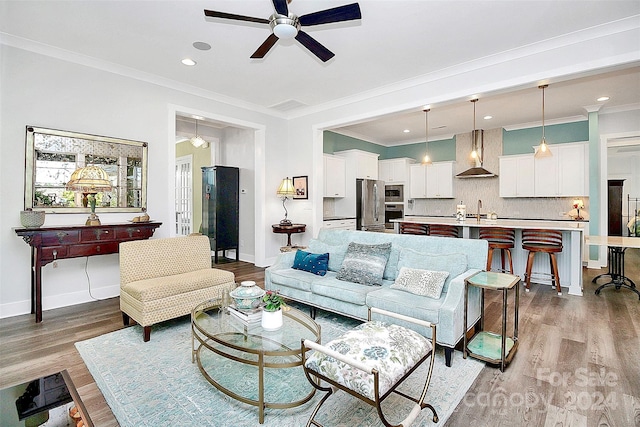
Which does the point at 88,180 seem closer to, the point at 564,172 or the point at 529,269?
the point at 529,269

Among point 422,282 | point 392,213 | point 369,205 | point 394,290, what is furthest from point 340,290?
point 392,213

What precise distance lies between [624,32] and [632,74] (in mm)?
1825

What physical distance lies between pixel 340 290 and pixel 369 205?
14.8ft

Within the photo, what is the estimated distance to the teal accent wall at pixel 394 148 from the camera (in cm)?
728

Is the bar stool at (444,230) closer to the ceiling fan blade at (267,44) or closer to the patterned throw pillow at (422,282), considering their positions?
the patterned throw pillow at (422,282)

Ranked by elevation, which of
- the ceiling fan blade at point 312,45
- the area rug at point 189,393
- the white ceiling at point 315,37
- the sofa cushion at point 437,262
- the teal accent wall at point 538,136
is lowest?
the area rug at point 189,393

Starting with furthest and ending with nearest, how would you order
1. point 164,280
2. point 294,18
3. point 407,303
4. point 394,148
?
point 394,148 < point 164,280 < point 407,303 < point 294,18

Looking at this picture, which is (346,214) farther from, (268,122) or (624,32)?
(624,32)

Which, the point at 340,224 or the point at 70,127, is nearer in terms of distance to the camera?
the point at 70,127

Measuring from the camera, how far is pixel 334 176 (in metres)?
6.73

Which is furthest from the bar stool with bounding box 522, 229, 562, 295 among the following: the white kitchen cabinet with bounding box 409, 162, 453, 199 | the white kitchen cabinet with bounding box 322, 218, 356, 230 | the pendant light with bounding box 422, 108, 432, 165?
the white kitchen cabinet with bounding box 409, 162, 453, 199

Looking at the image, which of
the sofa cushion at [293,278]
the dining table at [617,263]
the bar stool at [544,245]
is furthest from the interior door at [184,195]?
the dining table at [617,263]

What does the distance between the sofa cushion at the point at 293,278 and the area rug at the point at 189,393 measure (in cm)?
115

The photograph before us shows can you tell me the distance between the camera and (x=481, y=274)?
2.67 meters
